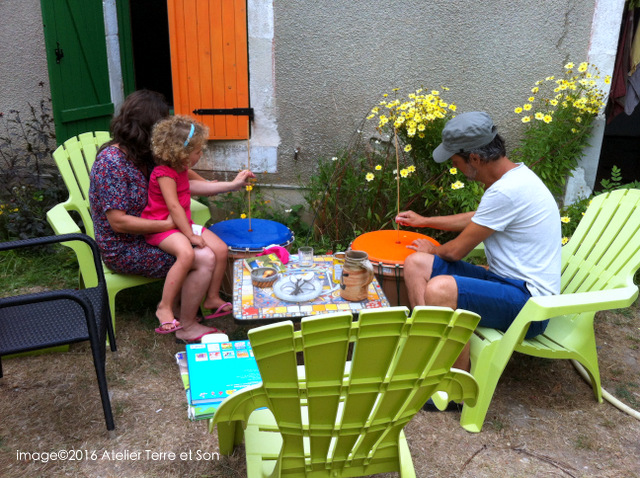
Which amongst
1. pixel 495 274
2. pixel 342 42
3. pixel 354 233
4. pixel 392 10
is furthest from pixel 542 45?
pixel 495 274

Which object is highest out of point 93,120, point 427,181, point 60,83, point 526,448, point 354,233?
point 60,83

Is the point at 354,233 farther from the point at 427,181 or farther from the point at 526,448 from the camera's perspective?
the point at 526,448

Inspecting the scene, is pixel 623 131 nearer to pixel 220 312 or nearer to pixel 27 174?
pixel 220 312

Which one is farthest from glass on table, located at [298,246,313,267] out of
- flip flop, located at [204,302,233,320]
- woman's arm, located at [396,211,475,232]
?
flip flop, located at [204,302,233,320]

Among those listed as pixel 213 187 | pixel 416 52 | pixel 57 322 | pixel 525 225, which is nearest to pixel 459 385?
pixel 525 225

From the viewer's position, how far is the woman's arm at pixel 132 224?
297 cm

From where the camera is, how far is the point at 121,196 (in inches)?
116

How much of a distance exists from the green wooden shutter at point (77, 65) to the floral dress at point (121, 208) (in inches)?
58.3

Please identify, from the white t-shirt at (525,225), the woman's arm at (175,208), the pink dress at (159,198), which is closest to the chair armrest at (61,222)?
the pink dress at (159,198)

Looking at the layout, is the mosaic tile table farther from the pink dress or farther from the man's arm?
the pink dress

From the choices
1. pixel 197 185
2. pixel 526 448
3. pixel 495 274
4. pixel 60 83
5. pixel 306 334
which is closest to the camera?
pixel 306 334

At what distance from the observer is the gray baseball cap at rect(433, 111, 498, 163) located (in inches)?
101

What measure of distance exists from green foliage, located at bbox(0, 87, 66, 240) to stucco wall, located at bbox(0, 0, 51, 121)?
113 millimetres

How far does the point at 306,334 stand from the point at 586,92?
3376mm
